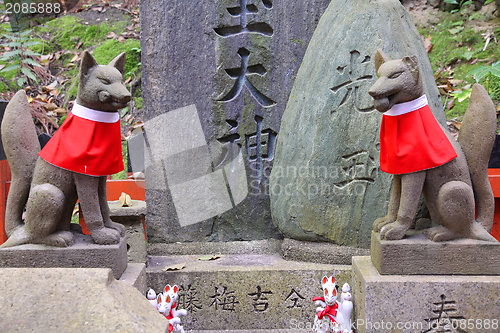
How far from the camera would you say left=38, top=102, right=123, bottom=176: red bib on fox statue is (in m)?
2.54

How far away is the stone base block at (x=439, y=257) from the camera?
2.51 metres

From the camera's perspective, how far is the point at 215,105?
3855 millimetres

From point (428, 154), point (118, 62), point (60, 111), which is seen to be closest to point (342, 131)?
point (428, 154)

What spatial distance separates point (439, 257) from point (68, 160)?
221 centimetres

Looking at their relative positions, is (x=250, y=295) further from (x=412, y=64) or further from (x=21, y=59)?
(x=21, y=59)

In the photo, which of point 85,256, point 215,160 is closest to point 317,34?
point 215,160

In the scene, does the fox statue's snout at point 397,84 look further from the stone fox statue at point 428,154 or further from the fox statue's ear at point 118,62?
the fox statue's ear at point 118,62

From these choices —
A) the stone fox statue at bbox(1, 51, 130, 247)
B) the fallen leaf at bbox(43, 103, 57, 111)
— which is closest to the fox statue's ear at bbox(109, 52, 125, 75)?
the stone fox statue at bbox(1, 51, 130, 247)

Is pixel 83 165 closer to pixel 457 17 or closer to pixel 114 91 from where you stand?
pixel 114 91

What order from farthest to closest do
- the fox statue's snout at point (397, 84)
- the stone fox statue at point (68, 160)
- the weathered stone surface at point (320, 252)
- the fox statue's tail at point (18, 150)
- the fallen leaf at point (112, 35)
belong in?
the fallen leaf at point (112, 35)
the weathered stone surface at point (320, 252)
the fox statue's tail at point (18, 150)
the stone fox statue at point (68, 160)
the fox statue's snout at point (397, 84)

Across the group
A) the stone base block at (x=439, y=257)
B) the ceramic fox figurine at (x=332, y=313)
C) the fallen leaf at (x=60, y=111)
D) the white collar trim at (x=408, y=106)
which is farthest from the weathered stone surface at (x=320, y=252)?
the fallen leaf at (x=60, y=111)

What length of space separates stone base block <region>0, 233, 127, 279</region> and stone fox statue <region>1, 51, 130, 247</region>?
43mm

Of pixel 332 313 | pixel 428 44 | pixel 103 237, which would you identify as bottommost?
pixel 332 313

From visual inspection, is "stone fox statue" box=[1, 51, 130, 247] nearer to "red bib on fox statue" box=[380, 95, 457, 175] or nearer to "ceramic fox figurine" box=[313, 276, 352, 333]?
"ceramic fox figurine" box=[313, 276, 352, 333]
